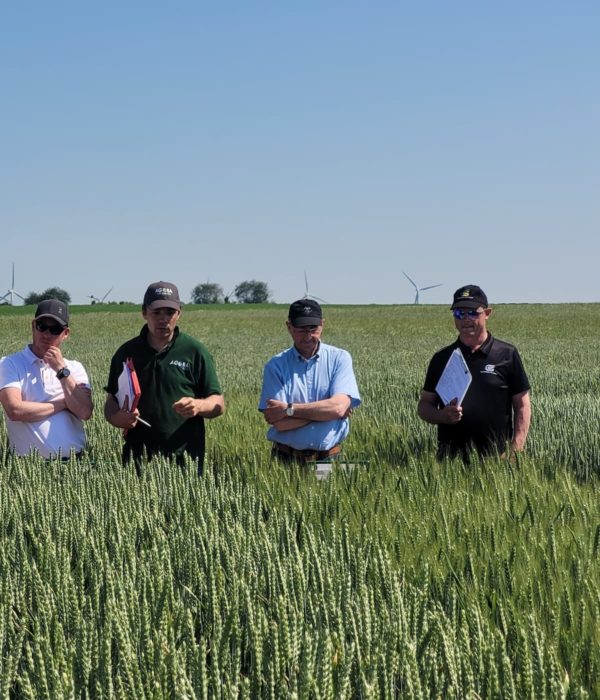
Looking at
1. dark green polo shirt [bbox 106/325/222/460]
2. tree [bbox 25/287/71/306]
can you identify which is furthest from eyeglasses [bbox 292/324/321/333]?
tree [bbox 25/287/71/306]

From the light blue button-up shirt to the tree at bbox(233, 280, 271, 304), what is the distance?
139244 mm

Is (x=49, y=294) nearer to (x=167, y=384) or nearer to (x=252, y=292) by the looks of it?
(x=252, y=292)

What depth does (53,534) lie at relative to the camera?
371 cm

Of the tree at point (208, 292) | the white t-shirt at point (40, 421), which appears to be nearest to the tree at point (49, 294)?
the tree at point (208, 292)

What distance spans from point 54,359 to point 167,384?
68 cm

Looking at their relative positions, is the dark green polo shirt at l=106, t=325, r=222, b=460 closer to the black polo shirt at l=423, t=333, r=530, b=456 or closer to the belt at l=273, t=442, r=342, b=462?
the belt at l=273, t=442, r=342, b=462

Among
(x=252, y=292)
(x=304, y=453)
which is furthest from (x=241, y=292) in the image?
(x=304, y=453)

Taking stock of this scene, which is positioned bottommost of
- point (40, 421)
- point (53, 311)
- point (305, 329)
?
point (40, 421)

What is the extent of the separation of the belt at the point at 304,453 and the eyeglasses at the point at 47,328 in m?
1.61

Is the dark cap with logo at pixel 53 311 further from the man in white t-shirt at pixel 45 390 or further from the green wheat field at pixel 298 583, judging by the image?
the green wheat field at pixel 298 583

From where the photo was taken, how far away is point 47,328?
506cm

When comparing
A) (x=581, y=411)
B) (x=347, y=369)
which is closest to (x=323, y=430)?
(x=347, y=369)

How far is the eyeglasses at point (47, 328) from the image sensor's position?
16.5ft

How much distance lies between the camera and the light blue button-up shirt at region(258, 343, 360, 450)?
5570 millimetres
